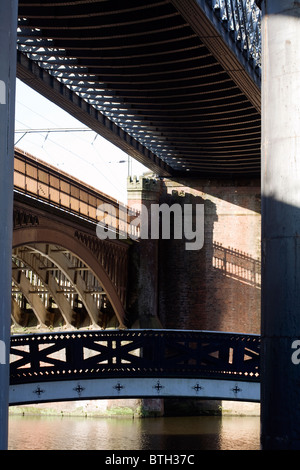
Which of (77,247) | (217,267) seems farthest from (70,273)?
(217,267)

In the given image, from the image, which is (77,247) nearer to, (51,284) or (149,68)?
(51,284)

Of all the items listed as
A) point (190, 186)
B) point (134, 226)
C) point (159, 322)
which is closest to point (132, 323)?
point (159, 322)

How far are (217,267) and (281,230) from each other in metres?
30.4

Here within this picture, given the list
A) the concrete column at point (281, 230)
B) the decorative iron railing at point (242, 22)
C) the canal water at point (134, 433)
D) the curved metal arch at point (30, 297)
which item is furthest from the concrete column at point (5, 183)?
the curved metal arch at point (30, 297)

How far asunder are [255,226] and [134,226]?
5.26 m

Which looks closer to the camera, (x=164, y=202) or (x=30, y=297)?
(x=30, y=297)

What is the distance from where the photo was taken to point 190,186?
124ft

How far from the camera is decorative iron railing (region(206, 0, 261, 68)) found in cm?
2086

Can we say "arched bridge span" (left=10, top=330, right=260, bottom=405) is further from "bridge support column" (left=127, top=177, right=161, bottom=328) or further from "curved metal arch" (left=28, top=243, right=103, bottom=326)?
"bridge support column" (left=127, top=177, right=161, bottom=328)

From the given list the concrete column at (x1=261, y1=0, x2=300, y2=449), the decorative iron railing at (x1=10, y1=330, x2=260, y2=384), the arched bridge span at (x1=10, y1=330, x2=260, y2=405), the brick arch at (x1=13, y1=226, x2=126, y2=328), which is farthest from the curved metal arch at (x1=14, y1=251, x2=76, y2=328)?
the concrete column at (x1=261, y1=0, x2=300, y2=449)

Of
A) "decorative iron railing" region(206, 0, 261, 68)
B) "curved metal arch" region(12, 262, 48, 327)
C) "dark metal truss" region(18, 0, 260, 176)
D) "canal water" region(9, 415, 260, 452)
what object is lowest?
"canal water" region(9, 415, 260, 452)

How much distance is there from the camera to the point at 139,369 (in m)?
19.4

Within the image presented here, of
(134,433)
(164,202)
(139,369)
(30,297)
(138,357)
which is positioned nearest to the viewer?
(139,369)

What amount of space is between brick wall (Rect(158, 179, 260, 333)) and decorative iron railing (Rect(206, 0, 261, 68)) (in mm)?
12902
